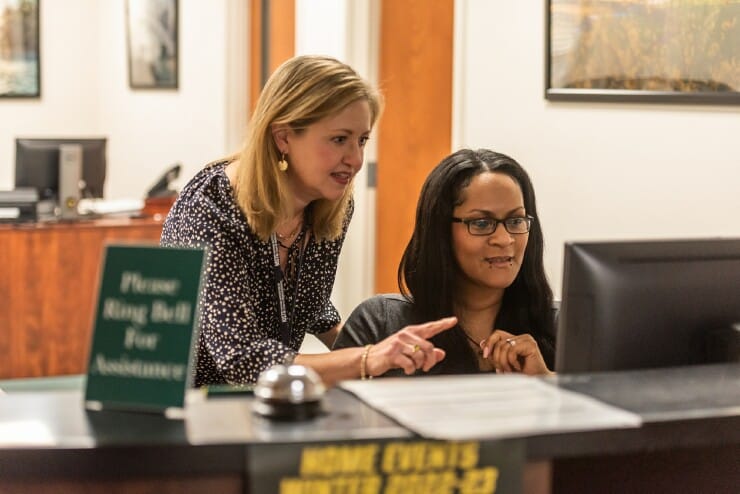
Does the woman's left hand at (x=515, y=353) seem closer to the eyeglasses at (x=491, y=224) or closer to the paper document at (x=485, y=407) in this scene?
the eyeglasses at (x=491, y=224)

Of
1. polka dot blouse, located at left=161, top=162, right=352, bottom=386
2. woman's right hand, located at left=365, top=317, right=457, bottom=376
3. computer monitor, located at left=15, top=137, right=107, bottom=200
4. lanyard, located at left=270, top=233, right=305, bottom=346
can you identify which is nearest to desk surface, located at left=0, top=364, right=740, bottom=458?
woman's right hand, located at left=365, top=317, right=457, bottom=376

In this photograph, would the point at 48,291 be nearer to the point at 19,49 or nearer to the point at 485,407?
the point at 19,49

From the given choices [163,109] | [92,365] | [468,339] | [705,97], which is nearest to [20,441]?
[92,365]

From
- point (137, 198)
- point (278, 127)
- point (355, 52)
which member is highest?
point (355, 52)

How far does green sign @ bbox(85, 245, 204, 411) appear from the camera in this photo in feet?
4.42

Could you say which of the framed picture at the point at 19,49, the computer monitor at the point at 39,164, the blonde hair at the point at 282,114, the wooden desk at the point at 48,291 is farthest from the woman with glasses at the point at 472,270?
the framed picture at the point at 19,49

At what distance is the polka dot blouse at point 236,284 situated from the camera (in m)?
2.30

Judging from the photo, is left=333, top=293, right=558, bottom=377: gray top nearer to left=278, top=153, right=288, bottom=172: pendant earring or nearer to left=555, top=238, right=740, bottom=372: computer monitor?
left=278, top=153, right=288, bottom=172: pendant earring

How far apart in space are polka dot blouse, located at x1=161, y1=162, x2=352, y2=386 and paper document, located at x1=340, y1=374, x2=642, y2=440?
0.78 meters

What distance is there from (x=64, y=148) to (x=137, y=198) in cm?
285

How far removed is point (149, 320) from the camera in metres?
1.36

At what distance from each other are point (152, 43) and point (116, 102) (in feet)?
3.51

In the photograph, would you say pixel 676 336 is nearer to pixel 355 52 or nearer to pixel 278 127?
pixel 278 127

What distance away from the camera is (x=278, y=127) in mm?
2527
